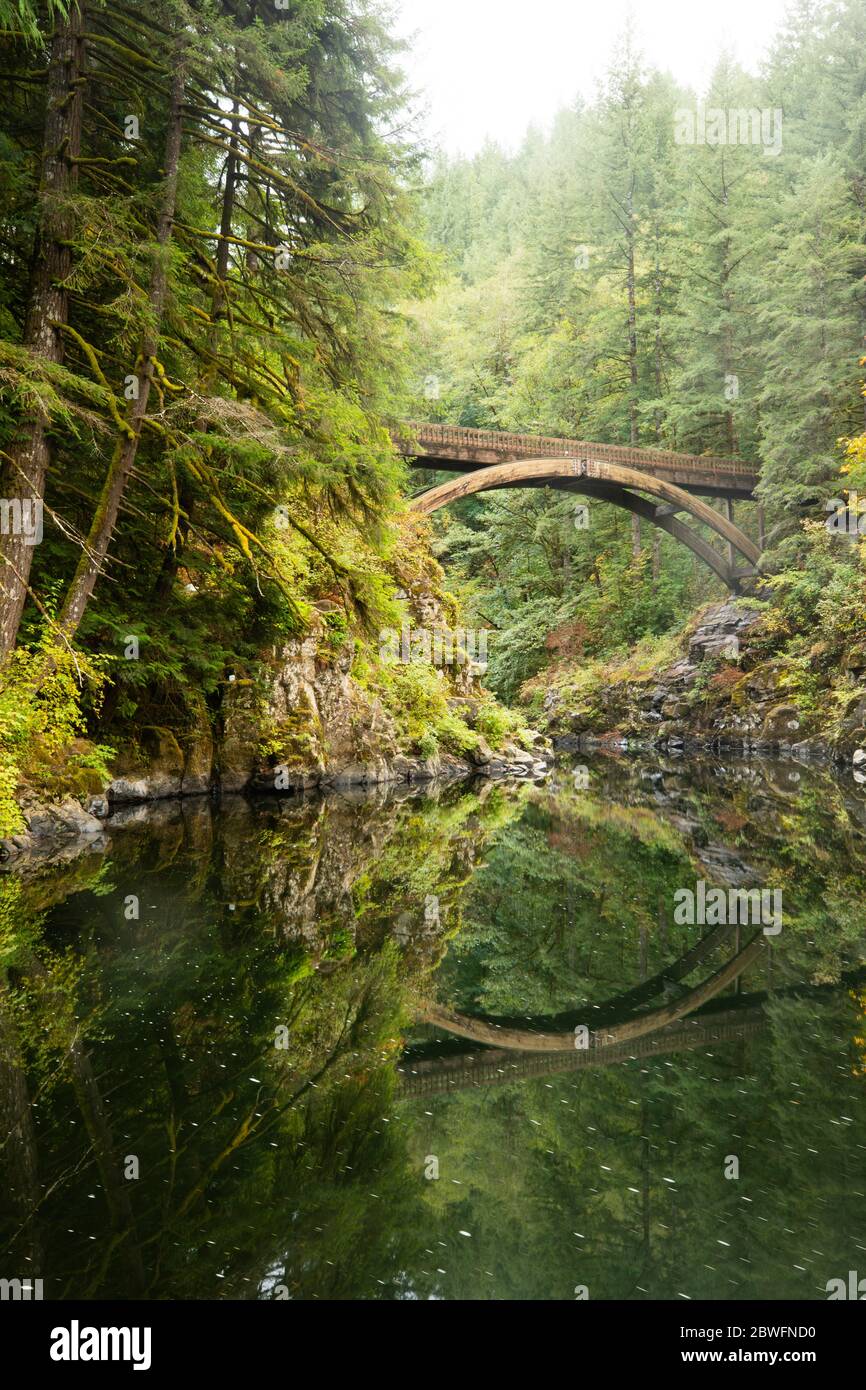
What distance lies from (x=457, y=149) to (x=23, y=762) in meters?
71.6

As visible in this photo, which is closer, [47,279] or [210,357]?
[47,279]

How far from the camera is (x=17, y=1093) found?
3.68m

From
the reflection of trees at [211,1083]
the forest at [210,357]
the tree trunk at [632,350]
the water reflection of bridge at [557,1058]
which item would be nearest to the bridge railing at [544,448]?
the forest at [210,357]

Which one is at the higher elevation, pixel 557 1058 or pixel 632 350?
pixel 632 350

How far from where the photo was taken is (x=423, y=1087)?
3969 mm

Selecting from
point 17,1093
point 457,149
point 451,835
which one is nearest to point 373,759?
point 451,835

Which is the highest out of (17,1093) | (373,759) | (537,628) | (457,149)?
(457,149)

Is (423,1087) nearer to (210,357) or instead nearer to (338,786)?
(210,357)

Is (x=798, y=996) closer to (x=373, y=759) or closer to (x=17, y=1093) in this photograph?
(x=17, y=1093)

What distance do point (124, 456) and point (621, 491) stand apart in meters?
19.8

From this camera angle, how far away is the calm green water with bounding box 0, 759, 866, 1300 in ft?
8.95

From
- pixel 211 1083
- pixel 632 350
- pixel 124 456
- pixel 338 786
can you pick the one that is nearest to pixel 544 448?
pixel 338 786

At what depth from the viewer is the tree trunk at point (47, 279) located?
8.36 metres

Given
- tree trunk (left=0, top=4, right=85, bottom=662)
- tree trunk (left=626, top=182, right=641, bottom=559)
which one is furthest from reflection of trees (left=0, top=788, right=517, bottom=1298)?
tree trunk (left=626, top=182, right=641, bottom=559)
